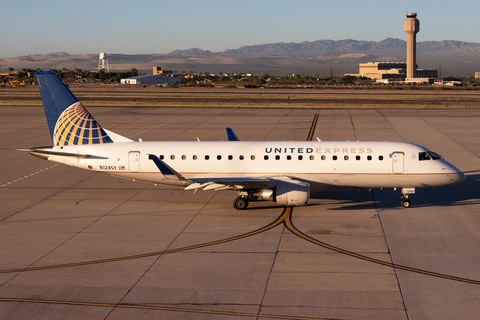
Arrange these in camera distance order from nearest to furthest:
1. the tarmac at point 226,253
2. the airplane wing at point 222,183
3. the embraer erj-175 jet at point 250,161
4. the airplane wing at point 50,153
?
the tarmac at point 226,253, the airplane wing at point 222,183, the embraer erj-175 jet at point 250,161, the airplane wing at point 50,153

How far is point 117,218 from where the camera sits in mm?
27078

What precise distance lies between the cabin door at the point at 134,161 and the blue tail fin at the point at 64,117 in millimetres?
2858

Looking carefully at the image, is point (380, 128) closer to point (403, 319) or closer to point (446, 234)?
point (446, 234)

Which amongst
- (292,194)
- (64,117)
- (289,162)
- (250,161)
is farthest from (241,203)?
(64,117)

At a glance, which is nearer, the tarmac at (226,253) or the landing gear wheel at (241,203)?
the tarmac at (226,253)

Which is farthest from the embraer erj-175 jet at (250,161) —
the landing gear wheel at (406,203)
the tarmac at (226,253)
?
the tarmac at (226,253)

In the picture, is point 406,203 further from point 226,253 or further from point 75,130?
point 75,130

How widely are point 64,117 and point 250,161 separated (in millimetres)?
12869

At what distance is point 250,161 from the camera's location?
1118 inches

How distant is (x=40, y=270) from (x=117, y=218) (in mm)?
7353

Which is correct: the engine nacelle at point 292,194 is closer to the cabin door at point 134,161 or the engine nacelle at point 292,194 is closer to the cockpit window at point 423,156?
the cockpit window at point 423,156

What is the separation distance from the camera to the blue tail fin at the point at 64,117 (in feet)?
100.0

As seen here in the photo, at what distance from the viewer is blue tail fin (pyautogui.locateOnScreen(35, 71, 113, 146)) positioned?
100.0 feet

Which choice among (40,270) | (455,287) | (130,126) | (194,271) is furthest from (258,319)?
(130,126)
